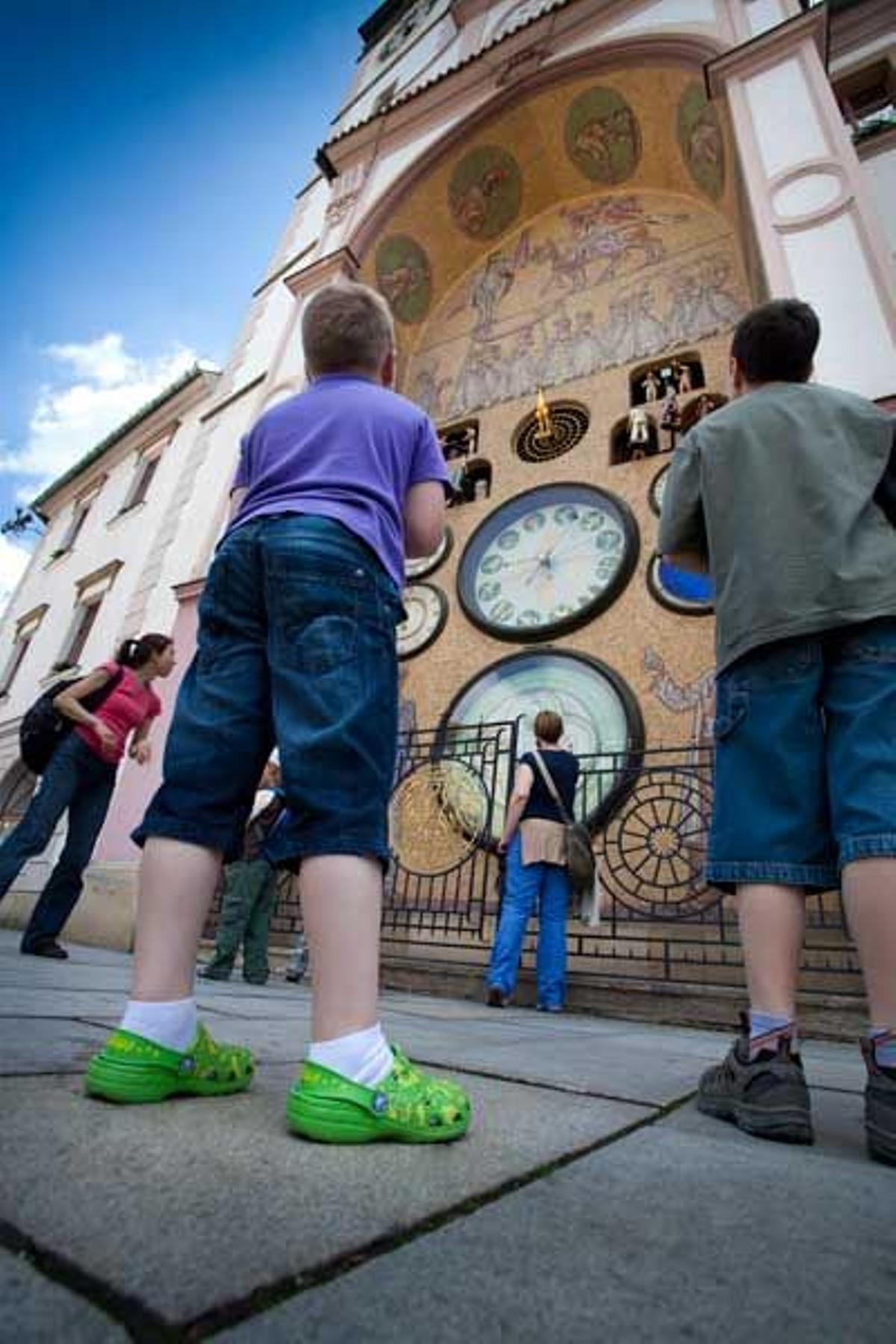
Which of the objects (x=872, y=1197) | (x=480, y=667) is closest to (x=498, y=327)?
(x=480, y=667)

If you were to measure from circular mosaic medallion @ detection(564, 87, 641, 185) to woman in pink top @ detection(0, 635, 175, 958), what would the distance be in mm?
7963

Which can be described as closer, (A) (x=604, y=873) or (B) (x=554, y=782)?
(B) (x=554, y=782)

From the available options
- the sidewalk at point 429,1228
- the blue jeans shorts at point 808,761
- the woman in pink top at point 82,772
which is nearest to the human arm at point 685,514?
the blue jeans shorts at point 808,761

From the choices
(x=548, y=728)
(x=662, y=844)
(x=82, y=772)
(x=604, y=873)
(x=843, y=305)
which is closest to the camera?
(x=82, y=772)

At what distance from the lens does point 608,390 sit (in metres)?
6.96

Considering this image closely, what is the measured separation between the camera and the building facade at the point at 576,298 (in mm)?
5109

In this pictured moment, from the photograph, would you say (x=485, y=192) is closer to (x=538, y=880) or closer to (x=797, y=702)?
(x=538, y=880)

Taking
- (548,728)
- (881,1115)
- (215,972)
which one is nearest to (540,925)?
(548,728)

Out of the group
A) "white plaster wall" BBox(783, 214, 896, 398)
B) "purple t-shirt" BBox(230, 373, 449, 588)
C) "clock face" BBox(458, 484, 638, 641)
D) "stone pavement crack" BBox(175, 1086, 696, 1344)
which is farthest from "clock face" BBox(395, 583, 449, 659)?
"stone pavement crack" BBox(175, 1086, 696, 1344)

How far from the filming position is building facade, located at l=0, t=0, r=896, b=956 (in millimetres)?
5109

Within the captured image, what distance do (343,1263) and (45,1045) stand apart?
93cm

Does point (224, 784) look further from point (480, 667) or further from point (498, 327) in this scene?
point (498, 327)

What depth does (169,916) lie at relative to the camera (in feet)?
3.21

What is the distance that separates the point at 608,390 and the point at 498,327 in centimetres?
219
